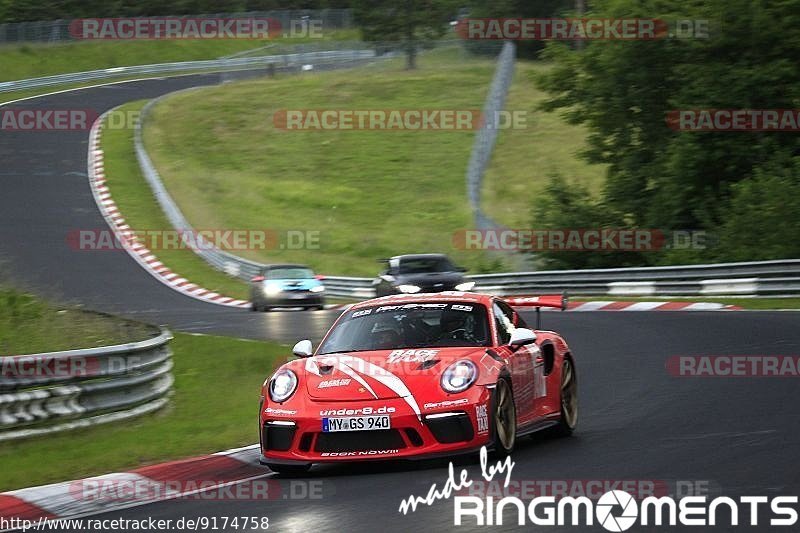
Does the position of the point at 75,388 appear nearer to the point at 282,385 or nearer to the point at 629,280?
the point at 282,385

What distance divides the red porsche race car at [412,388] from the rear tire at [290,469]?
11 millimetres

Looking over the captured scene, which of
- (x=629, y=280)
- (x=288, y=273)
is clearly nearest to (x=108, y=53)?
(x=288, y=273)

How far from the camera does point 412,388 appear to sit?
9211mm

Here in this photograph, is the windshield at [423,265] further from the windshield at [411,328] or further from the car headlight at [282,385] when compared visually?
the car headlight at [282,385]

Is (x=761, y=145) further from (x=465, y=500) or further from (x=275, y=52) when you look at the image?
(x=275, y=52)

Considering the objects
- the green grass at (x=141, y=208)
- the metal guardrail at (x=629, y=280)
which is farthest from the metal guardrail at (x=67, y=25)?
the metal guardrail at (x=629, y=280)

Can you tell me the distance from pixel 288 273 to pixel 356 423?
72.7 ft

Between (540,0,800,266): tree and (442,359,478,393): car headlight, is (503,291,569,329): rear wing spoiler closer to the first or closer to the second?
(442,359,478,393): car headlight

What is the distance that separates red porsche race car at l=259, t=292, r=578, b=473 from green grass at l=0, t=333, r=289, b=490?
132 centimetres

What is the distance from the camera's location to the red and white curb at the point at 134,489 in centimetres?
834

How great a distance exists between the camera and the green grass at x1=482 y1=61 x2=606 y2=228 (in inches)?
1785

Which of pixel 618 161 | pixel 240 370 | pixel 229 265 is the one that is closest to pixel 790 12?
pixel 618 161

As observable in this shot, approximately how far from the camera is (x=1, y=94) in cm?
6250

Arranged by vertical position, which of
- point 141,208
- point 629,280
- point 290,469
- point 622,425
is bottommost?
point 141,208
